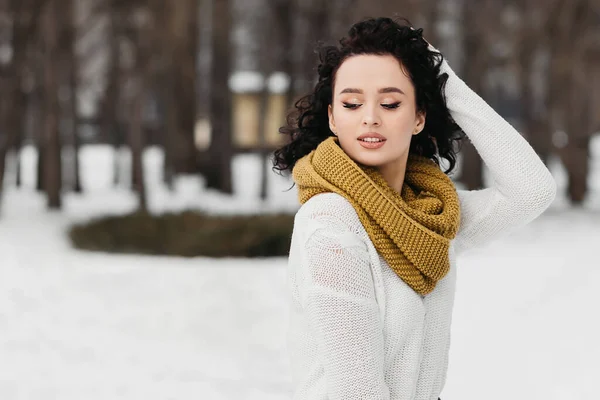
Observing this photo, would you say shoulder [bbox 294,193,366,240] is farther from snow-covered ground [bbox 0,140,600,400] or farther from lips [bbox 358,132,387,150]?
snow-covered ground [bbox 0,140,600,400]

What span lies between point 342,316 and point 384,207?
10.4 inches

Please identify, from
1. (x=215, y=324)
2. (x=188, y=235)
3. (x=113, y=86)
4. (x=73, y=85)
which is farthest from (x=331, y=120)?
(x=113, y=86)

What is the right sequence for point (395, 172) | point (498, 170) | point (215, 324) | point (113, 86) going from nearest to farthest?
point (395, 172), point (498, 170), point (215, 324), point (113, 86)

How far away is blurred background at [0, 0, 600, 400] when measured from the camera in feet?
19.7

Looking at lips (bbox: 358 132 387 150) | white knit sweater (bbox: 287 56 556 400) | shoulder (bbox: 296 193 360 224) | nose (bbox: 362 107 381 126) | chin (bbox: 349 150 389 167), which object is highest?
nose (bbox: 362 107 381 126)

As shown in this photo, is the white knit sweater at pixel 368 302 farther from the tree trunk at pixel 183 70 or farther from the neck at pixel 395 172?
the tree trunk at pixel 183 70

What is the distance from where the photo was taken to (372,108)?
2025 mm

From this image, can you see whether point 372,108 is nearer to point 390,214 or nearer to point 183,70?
point 390,214

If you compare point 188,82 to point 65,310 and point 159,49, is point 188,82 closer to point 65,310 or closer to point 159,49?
point 159,49

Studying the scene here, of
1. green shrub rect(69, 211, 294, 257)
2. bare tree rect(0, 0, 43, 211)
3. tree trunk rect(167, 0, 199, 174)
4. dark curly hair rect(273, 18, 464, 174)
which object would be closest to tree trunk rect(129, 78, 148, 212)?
bare tree rect(0, 0, 43, 211)

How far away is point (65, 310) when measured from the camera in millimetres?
7672

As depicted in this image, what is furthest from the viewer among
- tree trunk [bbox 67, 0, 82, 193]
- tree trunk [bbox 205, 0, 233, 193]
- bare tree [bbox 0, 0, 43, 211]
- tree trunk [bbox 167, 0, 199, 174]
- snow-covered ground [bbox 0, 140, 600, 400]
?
tree trunk [bbox 167, 0, 199, 174]

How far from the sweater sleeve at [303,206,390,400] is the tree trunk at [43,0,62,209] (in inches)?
519

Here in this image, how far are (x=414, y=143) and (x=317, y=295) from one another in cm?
71
